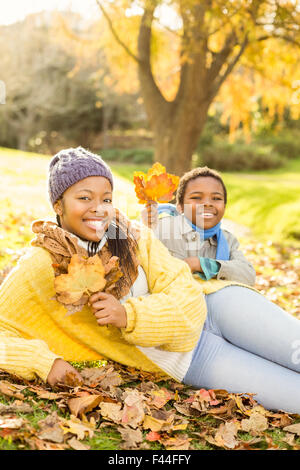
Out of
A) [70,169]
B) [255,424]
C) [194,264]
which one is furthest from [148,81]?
[255,424]

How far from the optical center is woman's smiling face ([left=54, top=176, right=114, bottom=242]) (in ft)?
8.14

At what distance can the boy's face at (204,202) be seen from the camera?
3.37 metres

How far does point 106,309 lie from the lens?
7.48 feet

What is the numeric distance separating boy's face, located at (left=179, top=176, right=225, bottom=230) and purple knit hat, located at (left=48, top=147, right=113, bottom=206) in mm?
971

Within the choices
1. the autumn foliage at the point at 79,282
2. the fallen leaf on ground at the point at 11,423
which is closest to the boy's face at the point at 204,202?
the autumn foliage at the point at 79,282

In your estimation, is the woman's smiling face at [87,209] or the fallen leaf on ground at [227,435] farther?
the woman's smiling face at [87,209]

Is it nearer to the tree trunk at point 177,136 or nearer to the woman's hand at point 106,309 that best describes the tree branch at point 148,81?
the tree trunk at point 177,136

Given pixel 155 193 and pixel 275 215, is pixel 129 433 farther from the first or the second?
pixel 275 215

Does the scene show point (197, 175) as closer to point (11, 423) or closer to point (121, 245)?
point (121, 245)

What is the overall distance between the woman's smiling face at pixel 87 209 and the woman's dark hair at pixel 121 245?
78mm

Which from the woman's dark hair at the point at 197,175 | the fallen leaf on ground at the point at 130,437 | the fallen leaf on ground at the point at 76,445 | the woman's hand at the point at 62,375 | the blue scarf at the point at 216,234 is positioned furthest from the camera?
the woman's dark hair at the point at 197,175

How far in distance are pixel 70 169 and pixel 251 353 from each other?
4.39 feet

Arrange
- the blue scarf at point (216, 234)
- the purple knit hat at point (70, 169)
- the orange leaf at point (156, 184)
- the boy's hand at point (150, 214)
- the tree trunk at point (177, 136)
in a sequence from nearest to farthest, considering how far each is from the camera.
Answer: the purple knit hat at point (70, 169)
the orange leaf at point (156, 184)
the boy's hand at point (150, 214)
the blue scarf at point (216, 234)
the tree trunk at point (177, 136)
